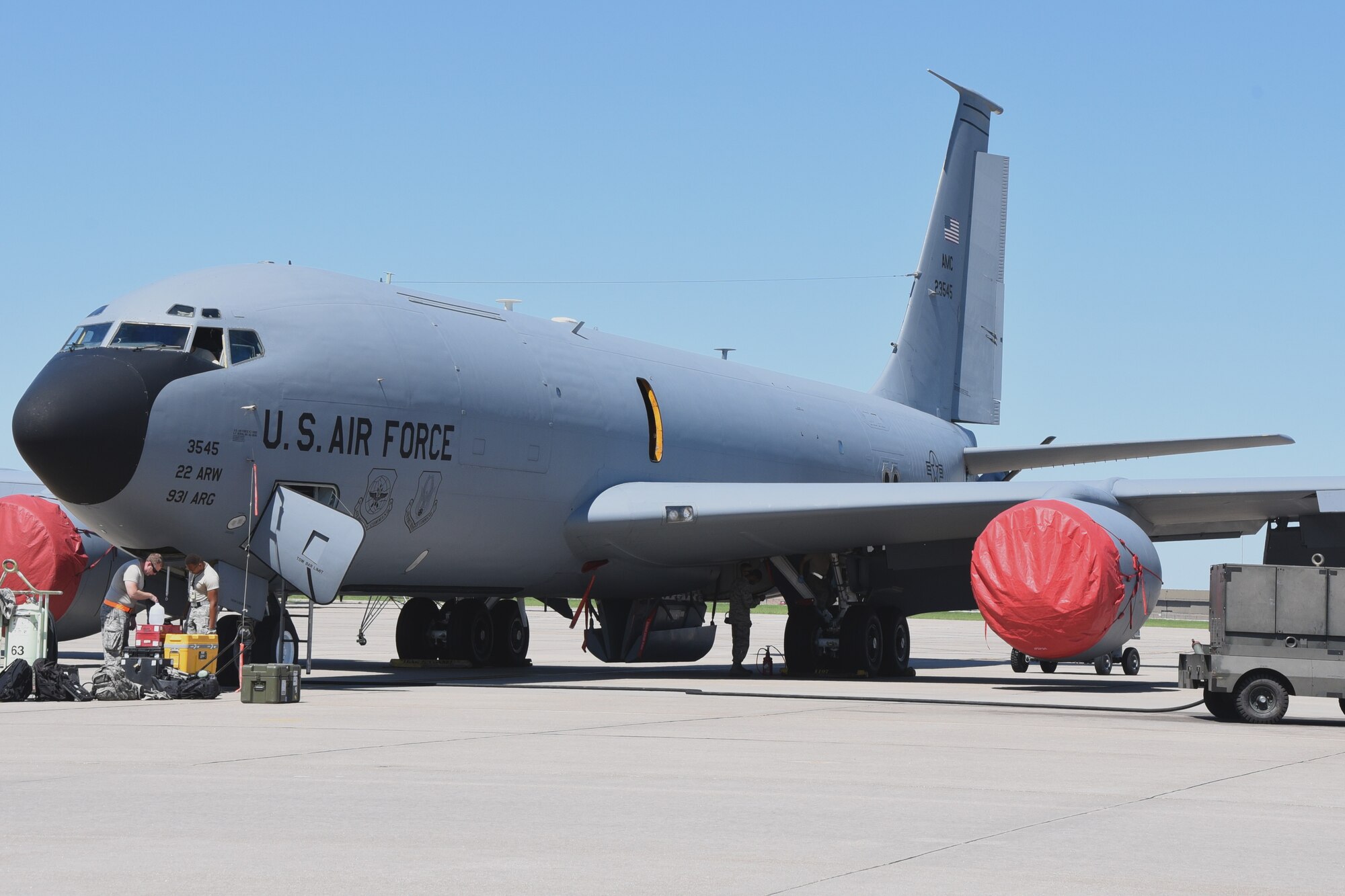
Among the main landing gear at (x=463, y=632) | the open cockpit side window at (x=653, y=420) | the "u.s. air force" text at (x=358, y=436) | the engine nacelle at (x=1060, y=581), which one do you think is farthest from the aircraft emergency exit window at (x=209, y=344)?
the engine nacelle at (x=1060, y=581)

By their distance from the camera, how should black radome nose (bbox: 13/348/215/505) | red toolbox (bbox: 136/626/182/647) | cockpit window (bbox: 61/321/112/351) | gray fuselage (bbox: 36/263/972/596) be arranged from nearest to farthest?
black radome nose (bbox: 13/348/215/505) < red toolbox (bbox: 136/626/182/647) < gray fuselage (bbox: 36/263/972/596) < cockpit window (bbox: 61/321/112/351)

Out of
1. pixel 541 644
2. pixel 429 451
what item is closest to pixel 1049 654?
pixel 429 451

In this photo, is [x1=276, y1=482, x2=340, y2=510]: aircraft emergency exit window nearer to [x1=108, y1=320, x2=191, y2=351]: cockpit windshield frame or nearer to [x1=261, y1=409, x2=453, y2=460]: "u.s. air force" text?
[x1=261, y1=409, x2=453, y2=460]: "u.s. air force" text

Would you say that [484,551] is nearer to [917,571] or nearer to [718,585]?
[718,585]

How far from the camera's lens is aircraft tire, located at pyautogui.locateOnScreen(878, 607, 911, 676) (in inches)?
796

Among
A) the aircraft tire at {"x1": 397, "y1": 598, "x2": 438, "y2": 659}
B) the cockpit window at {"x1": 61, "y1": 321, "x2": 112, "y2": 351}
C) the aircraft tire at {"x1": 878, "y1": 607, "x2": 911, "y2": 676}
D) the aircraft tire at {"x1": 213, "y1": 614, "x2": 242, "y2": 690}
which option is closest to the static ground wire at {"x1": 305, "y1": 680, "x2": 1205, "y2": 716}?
the aircraft tire at {"x1": 213, "y1": 614, "x2": 242, "y2": 690}

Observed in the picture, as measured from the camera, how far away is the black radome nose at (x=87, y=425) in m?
13.6

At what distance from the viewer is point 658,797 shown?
298 inches

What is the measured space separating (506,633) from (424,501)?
185 inches

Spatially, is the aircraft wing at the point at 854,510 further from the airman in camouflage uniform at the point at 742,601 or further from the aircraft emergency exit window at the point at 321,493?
the aircraft emergency exit window at the point at 321,493

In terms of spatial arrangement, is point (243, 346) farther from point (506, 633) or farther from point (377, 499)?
point (506, 633)

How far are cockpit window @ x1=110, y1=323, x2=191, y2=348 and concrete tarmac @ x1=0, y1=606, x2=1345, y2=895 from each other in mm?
3315

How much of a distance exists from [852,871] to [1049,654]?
34.1 ft

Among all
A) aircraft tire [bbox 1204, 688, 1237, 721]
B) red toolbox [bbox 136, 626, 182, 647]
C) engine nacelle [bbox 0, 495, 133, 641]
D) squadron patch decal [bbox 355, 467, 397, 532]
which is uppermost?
squadron patch decal [bbox 355, 467, 397, 532]
